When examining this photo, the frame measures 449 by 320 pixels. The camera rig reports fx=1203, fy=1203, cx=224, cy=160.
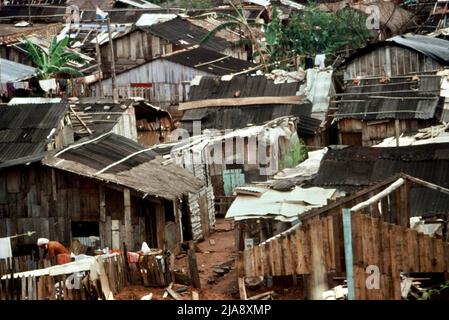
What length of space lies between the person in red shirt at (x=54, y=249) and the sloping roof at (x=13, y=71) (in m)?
15.8

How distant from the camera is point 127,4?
57.0 metres

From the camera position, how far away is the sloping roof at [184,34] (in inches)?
1741

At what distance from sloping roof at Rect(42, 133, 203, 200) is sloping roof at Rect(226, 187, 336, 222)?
2.15 metres

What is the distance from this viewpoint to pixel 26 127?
26969 mm

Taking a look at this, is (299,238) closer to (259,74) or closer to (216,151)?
(216,151)

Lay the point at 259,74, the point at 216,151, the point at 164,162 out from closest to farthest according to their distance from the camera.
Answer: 1. the point at 164,162
2. the point at 216,151
3. the point at 259,74

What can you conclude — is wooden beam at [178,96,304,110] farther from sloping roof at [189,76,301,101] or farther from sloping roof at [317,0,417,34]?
sloping roof at [317,0,417,34]

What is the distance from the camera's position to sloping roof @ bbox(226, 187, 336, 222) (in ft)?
69.3

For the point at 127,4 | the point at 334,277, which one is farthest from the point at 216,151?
the point at 127,4

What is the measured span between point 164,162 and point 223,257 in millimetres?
2910

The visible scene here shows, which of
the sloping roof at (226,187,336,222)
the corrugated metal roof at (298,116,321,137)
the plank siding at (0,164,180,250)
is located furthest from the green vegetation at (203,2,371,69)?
the sloping roof at (226,187,336,222)

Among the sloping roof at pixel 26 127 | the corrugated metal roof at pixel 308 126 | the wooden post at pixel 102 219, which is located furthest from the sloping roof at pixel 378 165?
the corrugated metal roof at pixel 308 126

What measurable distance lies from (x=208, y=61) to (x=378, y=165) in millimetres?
19363
